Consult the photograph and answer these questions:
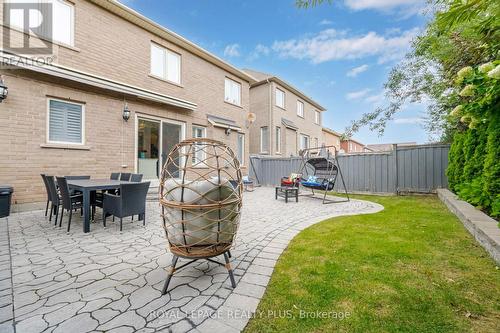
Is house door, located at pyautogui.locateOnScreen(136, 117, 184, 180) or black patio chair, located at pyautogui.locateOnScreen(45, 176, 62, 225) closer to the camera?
black patio chair, located at pyautogui.locateOnScreen(45, 176, 62, 225)

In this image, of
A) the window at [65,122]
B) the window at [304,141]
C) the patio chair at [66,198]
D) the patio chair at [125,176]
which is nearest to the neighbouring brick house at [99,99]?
the window at [65,122]

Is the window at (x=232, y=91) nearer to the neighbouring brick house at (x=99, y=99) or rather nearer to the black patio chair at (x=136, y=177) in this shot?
the neighbouring brick house at (x=99, y=99)

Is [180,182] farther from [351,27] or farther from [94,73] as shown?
[351,27]

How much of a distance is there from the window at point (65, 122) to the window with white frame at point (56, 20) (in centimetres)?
169

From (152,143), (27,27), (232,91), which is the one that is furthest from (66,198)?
(232,91)

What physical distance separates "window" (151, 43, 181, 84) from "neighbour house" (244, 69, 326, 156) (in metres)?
5.55

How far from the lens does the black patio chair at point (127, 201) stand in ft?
12.6

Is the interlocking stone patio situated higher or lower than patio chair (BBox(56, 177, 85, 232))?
lower

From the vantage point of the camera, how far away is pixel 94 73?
6.71m

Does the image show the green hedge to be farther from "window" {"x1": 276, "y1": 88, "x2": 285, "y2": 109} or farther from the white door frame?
Answer: "window" {"x1": 276, "y1": 88, "x2": 285, "y2": 109}

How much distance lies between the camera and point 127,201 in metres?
3.92

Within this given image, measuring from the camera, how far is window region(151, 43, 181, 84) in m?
8.41

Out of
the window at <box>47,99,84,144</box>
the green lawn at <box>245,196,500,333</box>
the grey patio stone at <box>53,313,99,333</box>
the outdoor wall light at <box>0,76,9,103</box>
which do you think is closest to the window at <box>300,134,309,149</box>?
the window at <box>47,99,84,144</box>

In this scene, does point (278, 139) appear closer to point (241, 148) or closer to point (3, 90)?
point (241, 148)
